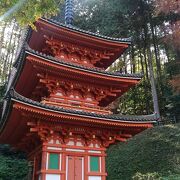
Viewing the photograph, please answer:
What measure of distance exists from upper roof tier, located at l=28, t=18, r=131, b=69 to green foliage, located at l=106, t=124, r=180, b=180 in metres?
6.78

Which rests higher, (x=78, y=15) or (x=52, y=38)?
(x=78, y=15)

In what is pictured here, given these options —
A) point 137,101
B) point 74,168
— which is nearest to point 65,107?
point 74,168

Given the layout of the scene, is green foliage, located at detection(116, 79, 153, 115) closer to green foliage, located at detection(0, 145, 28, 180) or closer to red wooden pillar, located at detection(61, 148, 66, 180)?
green foliage, located at detection(0, 145, 28, 180)

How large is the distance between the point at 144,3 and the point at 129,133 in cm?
1847

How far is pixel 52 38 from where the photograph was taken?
1181 centimetres

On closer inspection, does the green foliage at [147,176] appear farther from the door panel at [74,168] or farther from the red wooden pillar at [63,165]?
the red wooden pillar at [63,165]

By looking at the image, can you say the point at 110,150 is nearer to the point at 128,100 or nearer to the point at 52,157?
the point at 128,100

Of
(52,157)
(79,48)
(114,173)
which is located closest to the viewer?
(52,157)

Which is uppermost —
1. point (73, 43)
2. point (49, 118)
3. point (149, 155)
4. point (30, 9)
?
point (73, 43)

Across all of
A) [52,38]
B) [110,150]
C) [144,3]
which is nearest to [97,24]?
[144,3]

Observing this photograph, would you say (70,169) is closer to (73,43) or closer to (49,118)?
(49,118)

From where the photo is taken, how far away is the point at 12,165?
18.1 m

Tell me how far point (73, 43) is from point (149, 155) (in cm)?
860

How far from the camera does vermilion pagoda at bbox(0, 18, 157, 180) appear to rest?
9.48m
